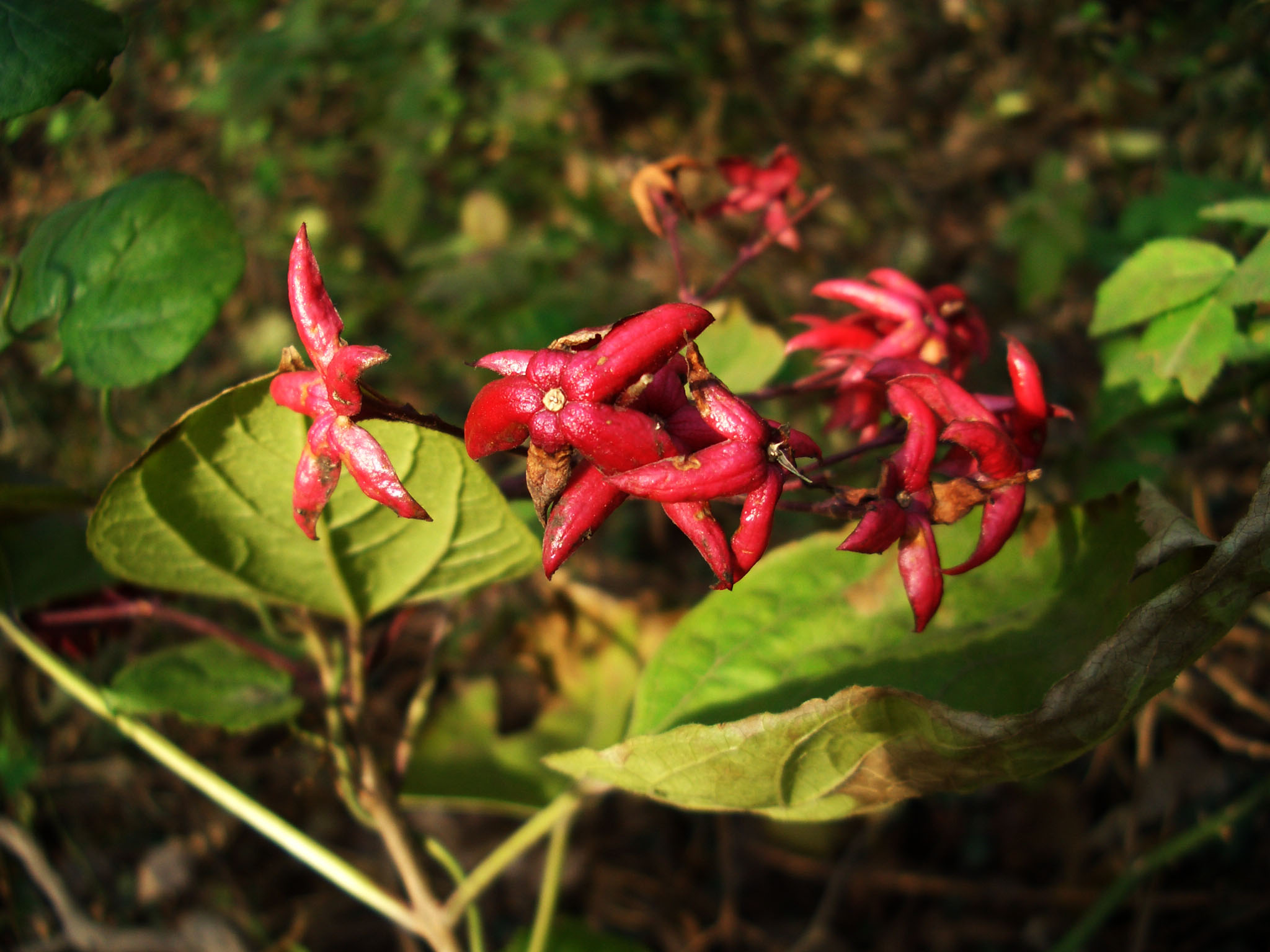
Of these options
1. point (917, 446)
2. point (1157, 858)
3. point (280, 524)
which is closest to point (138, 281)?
point (280, 524)

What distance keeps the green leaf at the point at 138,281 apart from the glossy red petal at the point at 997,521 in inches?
40.0

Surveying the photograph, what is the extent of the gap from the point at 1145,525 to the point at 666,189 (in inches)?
31.4

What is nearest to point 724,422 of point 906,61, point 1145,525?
point 1145,525

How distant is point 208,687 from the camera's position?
141cm

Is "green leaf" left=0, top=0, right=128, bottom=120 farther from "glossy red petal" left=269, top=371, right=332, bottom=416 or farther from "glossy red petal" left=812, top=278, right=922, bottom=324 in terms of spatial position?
"glossy red petal" left=812, top=278, right=922, bottom=324

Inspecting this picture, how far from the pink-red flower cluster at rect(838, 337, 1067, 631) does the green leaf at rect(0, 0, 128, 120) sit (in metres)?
1.06

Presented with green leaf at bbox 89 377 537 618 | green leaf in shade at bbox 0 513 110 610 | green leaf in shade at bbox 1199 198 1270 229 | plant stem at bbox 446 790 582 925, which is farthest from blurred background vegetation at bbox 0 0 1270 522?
plant stem at bbox 446 790 582 925

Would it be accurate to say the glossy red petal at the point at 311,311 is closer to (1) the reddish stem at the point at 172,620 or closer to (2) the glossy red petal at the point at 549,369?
A: (2) the glossy red petal at the point at 549,369

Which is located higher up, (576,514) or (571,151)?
(576,514)

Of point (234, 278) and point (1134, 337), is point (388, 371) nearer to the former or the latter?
point (234, 278)

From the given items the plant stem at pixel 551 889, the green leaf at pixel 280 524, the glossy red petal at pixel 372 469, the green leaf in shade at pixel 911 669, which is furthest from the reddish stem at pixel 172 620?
the glossy red petal at pixel 372 469

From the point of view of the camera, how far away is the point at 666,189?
1.33 m

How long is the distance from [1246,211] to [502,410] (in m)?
1.06

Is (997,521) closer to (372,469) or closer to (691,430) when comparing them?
→ (691,430)
